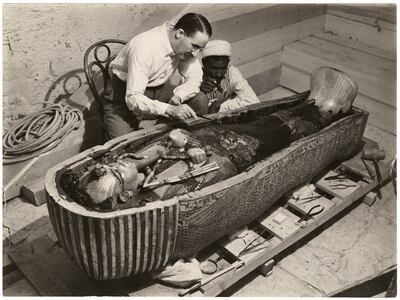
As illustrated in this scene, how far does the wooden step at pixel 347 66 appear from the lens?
5180 mm

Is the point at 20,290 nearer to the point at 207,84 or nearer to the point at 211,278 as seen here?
the point at 211,278

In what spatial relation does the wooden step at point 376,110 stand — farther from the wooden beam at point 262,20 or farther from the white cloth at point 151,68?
the white cloth at point 151,68

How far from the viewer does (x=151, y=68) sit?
12.3 ft

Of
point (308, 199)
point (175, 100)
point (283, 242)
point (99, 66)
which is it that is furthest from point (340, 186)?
point (99, 66)

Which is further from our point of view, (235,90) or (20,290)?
(235,90)

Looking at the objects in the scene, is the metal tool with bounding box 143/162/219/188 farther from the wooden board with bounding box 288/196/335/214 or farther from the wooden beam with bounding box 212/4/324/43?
the wooden beam with bounding box 212/4/324/43

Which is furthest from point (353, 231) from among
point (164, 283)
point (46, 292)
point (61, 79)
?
point (61, 79)

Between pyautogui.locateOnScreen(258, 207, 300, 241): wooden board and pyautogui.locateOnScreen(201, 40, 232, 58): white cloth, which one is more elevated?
pyautogui.locateOnScreen(201, 40, 232, 58): white cloth

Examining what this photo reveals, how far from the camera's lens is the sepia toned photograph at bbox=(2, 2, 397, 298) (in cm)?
273

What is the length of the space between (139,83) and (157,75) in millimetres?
312

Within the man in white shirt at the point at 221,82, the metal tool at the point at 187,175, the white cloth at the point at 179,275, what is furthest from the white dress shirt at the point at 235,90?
the white cloth at the point at 179,275

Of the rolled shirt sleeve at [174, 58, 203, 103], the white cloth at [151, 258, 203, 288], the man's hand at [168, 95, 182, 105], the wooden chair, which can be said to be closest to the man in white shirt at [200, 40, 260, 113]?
the rolled shirt sleeve at [174, 58, 203, 103]

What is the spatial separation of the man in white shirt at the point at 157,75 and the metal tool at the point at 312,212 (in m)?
1.03

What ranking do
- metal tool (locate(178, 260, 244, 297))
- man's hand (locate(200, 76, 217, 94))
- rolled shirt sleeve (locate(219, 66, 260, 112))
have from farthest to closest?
rolled shirt sleeve (locate(219, 66, 260, 112))
man's hand (locate(200, 76, 217, 94))
metal tool (locate(178, 260, 244, 297))
